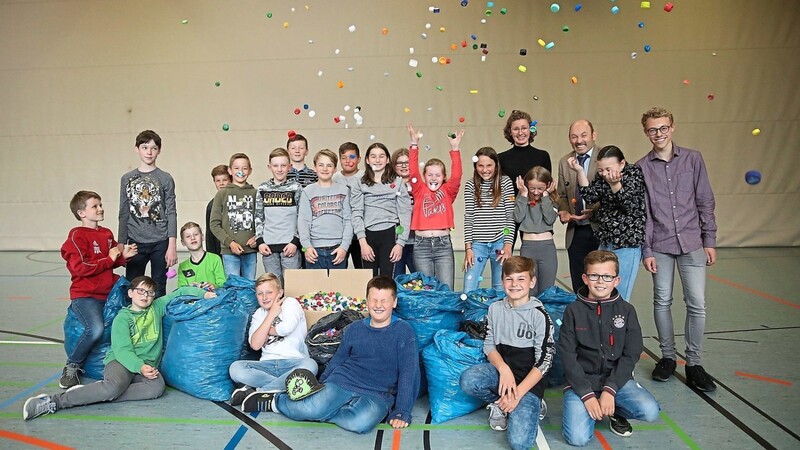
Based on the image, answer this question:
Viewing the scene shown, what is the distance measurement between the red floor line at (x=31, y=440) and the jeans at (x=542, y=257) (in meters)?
2.61

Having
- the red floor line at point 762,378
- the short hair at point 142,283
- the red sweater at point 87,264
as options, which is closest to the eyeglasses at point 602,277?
the red floor line at point 762,378

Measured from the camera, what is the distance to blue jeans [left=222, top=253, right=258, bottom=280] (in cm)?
425

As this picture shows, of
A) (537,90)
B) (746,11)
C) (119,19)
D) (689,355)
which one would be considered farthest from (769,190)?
(119,19)

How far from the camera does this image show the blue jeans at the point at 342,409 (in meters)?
Answer: 2.63

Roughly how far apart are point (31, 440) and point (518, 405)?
81.8 inches

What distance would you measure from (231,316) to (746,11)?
8192mm

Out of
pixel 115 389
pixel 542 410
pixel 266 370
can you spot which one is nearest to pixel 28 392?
pixel 115 389

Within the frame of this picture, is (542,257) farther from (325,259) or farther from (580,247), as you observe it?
(325,259)

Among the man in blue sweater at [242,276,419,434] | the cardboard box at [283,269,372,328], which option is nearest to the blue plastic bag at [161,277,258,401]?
the man in blue sweater at [242,276,419,434]

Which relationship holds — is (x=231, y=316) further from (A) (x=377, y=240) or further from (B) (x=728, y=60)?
(B) (x=728, y=60)

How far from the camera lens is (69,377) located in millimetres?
3225

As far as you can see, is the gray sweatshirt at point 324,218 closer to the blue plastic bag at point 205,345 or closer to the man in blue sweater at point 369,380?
the blue plastic bag at point 205,345

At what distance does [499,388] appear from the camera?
266 centimetres

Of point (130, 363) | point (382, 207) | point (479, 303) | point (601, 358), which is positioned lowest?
point (130, 363)
